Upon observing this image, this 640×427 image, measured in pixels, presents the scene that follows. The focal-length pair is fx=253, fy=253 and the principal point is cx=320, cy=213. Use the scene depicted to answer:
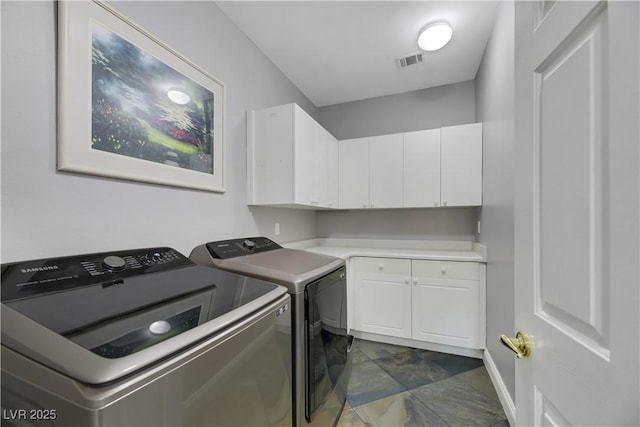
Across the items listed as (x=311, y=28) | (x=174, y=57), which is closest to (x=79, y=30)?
(x=174, y=57)

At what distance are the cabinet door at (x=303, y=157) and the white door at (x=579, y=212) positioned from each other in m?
1.48

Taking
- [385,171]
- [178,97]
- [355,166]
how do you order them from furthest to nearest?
1. [355,166]
2. [385,171]
3. [178,97]

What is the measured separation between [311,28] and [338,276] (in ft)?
6.09

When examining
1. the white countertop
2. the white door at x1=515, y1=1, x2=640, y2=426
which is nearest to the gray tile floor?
the white countertop

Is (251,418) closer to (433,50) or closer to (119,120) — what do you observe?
(119,120)

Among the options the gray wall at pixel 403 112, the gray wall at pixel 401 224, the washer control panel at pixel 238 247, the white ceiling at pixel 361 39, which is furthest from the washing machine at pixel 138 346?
the gray wall at pixel 403 112

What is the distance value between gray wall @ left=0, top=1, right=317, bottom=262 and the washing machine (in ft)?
0.51

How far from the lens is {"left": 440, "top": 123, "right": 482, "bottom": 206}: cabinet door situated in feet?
7.77

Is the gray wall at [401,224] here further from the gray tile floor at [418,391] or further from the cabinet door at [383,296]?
the gray tile floor at [418,391]

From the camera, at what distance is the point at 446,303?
7.34 ft

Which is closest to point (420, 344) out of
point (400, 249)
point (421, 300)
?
point (421, 300)

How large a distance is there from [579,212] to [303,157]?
1.80 metres

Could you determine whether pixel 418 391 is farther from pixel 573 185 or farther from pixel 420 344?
pixel 573 185

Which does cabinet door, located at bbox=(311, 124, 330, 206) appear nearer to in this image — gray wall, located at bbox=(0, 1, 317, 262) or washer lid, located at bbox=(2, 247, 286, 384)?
gray wall, located at bbox=(0, 1, 317, 262)
